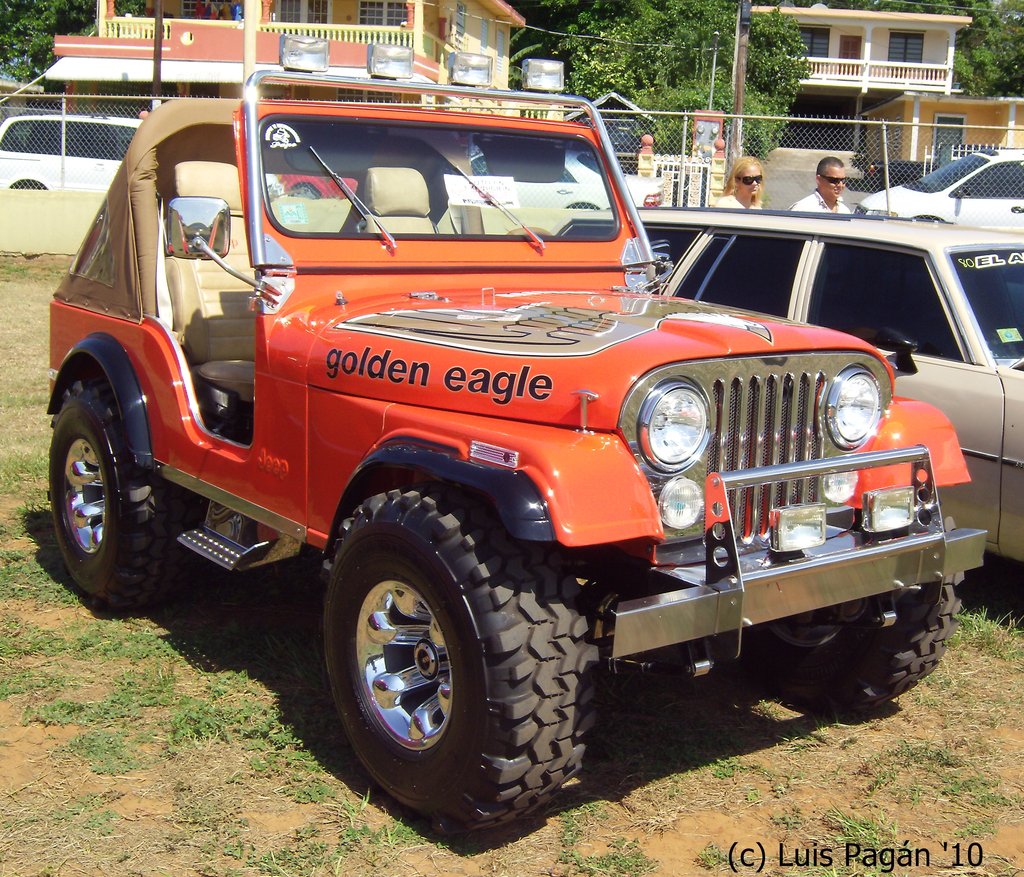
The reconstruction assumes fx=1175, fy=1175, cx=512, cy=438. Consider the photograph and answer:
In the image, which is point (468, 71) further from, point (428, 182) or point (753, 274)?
point (753, 274)

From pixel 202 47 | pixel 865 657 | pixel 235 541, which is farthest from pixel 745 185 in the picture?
pixel 202 47

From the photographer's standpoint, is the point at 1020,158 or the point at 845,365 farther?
the point at 1020,158

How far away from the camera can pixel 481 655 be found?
9.45 ft

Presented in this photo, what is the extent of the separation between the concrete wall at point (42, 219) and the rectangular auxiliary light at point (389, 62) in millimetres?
13647

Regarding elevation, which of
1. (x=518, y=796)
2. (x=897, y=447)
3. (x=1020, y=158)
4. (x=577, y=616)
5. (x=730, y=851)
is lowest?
(x=730, y=851)

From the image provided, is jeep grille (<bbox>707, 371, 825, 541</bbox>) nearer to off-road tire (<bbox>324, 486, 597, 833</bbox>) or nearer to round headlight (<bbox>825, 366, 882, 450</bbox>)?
round headlight (<bbox>825, 366, 882, 450</bbox>)

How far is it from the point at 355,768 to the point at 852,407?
182 centimetres

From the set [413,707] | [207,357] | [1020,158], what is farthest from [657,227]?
[1020,158]

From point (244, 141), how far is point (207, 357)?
3.70 ft

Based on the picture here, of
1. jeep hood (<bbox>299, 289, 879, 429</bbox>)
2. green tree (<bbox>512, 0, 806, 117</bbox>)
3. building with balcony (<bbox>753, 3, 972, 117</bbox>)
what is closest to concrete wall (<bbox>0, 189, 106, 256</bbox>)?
jeep hood (<bbox>299, 289, 879, 429</bbox>)

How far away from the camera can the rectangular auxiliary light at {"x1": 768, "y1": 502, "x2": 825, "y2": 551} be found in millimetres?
3082

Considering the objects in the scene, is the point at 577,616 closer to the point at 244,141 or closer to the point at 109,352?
the point at 244,141

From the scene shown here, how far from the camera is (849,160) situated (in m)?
17.6

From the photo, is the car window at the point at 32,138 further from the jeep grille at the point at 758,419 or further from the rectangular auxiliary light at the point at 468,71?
the jeep grille at the point at 758,419
